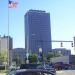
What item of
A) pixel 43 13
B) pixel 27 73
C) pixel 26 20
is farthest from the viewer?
pixel 43 13

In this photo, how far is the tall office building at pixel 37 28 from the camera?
16139 centimetres

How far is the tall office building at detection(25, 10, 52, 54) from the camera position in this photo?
161387 mm

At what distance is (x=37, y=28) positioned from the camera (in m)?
173

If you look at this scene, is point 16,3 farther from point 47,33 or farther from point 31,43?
point 47,33

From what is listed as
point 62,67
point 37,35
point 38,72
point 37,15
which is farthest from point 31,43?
point 38,72

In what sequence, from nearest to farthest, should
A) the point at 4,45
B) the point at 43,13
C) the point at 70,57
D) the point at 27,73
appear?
the point at 27,73, the point at 70,57, the point at 4,45, the point at 43,13

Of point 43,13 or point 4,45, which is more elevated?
point 43,13

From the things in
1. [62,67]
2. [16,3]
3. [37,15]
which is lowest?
[62,67]

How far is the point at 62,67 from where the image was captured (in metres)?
77.1

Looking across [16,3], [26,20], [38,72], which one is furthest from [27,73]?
[26,20]

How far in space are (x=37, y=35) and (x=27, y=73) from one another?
156890 mm

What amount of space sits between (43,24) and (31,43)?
2026 cm

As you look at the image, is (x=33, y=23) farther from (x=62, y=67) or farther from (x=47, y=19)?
(x=62, y=67)

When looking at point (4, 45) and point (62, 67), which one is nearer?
point (62, 67)
